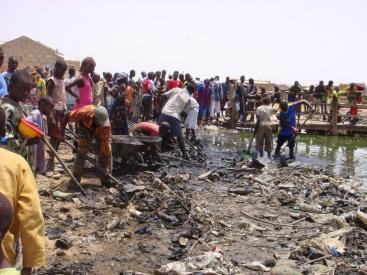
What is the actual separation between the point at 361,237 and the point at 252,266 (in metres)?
1.86

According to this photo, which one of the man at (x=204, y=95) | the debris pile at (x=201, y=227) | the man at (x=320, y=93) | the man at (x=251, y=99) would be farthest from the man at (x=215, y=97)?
the debris pile at (x=201, y=227)

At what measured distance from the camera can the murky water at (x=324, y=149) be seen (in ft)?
37.0

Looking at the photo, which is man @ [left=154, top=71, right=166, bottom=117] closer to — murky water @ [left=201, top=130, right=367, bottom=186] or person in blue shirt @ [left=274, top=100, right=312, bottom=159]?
murky water @ [left=201, top=130, right=367, bottom=186]

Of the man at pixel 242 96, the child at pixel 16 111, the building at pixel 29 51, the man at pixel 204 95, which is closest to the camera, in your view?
the child at pixel 16 111

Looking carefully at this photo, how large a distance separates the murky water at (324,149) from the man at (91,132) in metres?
5.77

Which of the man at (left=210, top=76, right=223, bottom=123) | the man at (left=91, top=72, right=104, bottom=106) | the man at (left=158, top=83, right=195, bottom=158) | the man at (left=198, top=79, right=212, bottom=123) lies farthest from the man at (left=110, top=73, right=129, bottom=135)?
the man at (left=210, top=76, right=223, bottom=123)

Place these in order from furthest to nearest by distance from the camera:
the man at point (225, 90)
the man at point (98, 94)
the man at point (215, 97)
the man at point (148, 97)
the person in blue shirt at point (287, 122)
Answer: the man at point (225, 90) < the man at point (215, 97) < the man at point (148, 97) < the person in blue shirt at point (287, 122) < the man at point (98, 94)

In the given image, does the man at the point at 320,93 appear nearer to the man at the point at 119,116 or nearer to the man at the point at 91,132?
the man at the point at 119,116

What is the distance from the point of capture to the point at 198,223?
18.1ft

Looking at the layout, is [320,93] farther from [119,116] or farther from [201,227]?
[201,227]

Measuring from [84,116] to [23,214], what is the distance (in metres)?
4.21

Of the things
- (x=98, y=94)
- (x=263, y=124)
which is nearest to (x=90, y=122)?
(x=98, y=94)

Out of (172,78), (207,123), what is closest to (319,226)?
(172,78)

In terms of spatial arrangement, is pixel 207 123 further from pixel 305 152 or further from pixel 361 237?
pixel 361 237
